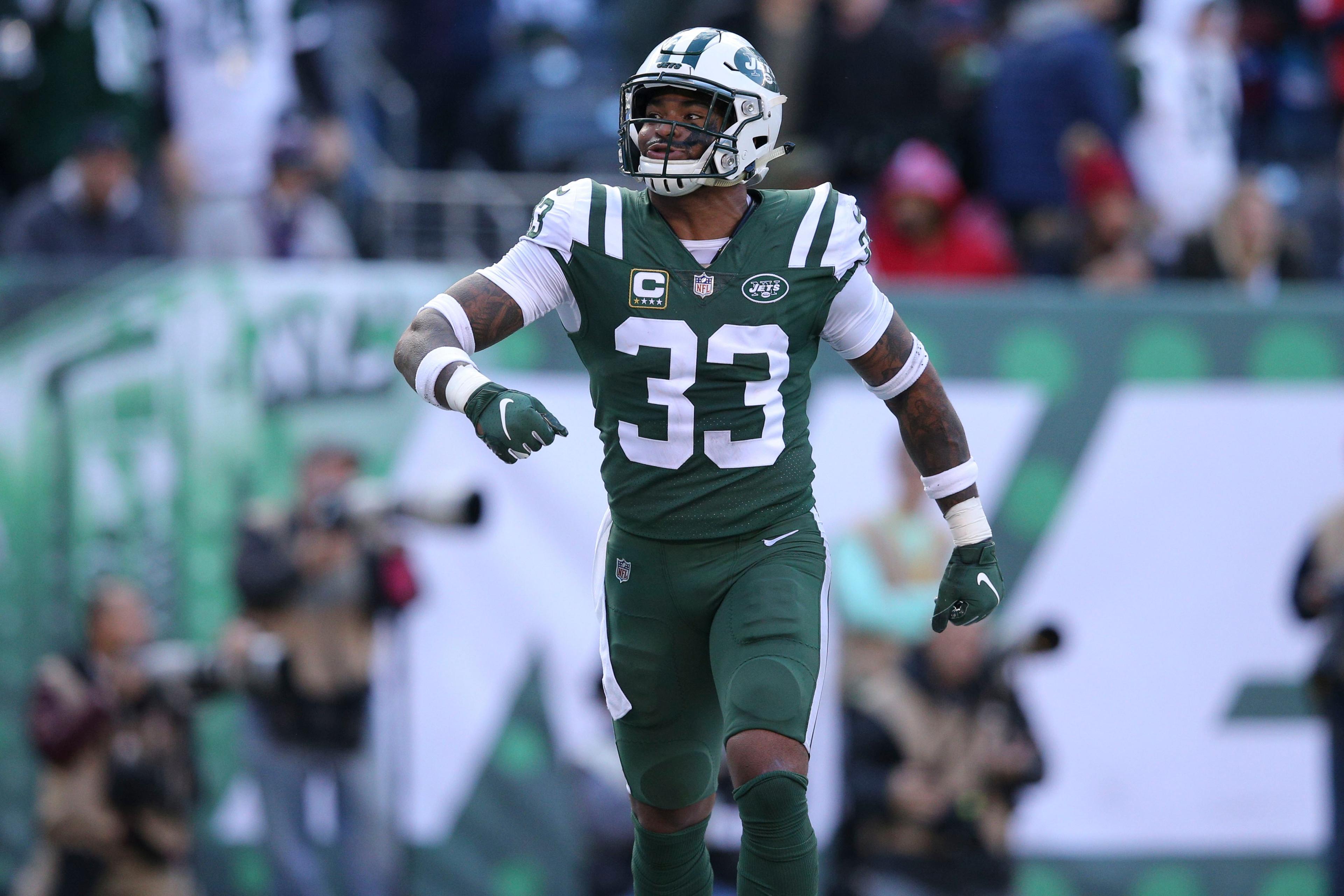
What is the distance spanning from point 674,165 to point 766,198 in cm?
31

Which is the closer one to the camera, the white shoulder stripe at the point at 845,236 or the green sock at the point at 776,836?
the green sock at the point at 776,836

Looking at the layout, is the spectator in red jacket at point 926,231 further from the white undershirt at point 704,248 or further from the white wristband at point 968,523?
the white undershirt at point 704,248

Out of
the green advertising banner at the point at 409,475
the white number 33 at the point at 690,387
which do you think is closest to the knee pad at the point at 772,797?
the white number 33 at the point at 690,387

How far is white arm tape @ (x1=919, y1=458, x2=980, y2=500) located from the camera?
187 inches

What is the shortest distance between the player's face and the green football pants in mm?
936

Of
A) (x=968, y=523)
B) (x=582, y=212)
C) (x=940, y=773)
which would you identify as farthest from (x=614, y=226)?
(x=940, y=773)

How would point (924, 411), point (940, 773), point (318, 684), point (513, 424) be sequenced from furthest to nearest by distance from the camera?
point (318, 684) < point (940, 773) < point (924, 411) < point (513, 424)

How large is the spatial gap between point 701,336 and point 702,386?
0.12m

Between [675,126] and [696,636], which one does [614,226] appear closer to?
[675,126]

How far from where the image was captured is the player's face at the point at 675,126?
4512mm

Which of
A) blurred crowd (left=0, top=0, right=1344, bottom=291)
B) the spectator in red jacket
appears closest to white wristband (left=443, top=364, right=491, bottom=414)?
blurred crowd (left=0, top=0, right=1344, bottom=291)

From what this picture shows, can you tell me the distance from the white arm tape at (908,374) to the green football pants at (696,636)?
1.20 ft

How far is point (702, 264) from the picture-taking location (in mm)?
4539

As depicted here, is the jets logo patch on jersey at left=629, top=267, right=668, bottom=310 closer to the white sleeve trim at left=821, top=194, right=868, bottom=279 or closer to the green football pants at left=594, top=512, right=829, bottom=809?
the white sleeve trim at left=821, top=194, right=868, bottom=279
